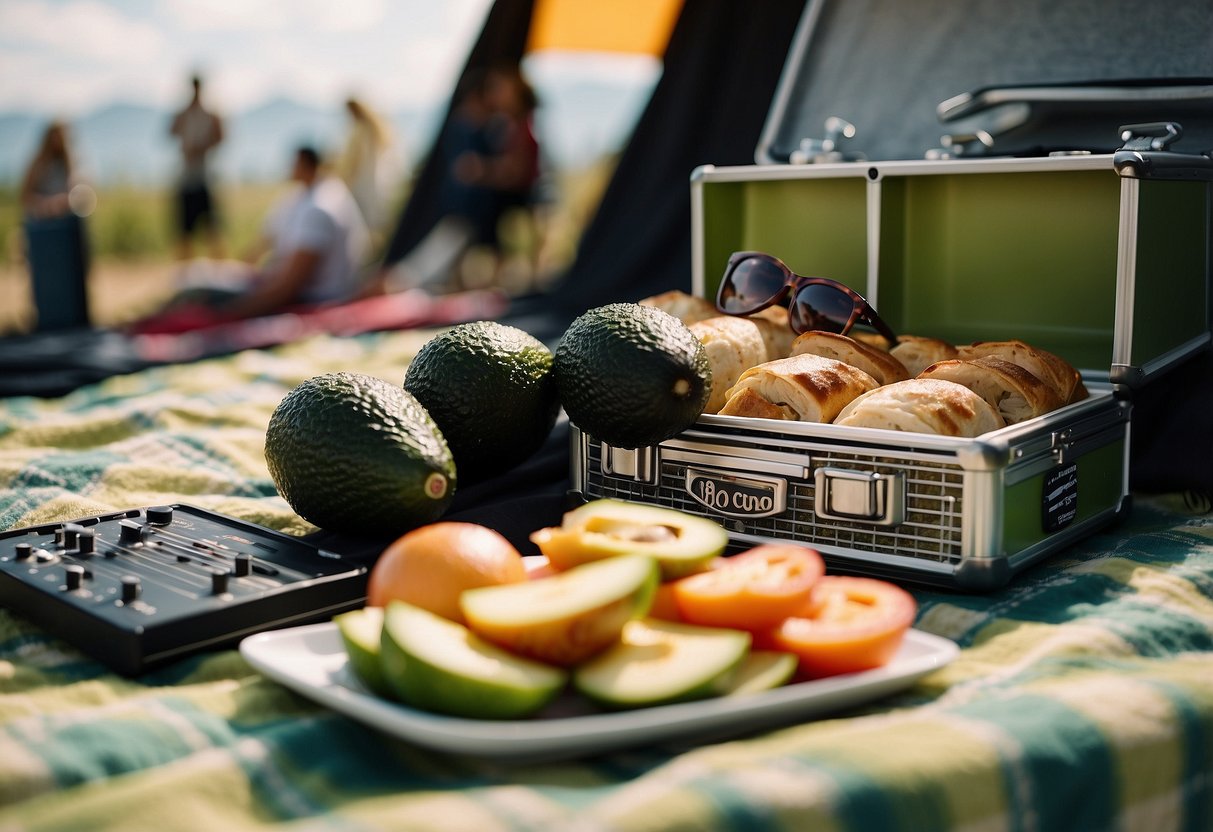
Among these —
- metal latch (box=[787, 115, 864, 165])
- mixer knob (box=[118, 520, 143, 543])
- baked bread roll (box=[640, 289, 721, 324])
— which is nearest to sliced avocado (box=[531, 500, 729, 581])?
mixer knob (box=[118, 520, 143, 543])

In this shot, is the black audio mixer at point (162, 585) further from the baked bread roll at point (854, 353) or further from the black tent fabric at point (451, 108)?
the black tent fabric at point (451, 108)

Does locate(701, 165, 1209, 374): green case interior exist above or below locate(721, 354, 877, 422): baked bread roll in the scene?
above

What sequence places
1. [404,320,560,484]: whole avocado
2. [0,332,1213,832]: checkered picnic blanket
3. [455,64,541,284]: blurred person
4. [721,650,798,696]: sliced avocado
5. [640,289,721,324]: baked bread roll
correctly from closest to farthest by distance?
1. [0,332,1213,832]: checkered picnic blanket
2. [721,650,798,696]: sliced avocado
3. [404,320,560,484]: whole avocado
4. [640,289,721,324]: baked bread roll
5. [455,64,541,284]: blurred person

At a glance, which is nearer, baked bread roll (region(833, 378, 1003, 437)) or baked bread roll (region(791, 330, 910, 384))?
baked bread roll (region(833, 378, 1003, 437))

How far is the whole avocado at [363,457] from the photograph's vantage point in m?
1.21

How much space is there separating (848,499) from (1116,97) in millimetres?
1177

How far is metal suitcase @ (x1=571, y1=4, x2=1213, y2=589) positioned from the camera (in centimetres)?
120

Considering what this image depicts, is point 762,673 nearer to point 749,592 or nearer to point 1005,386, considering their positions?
point 749,592

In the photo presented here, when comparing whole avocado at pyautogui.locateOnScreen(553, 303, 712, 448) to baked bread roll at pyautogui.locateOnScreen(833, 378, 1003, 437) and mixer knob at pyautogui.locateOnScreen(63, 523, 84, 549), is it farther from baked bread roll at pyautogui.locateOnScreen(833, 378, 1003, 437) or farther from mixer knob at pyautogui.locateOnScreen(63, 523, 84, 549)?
mixer knob at pyautogui.locateOnScreen(63, 523, 84, 549)

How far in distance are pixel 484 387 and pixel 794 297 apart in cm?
51

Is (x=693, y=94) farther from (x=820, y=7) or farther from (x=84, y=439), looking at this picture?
(x=84, y=439)

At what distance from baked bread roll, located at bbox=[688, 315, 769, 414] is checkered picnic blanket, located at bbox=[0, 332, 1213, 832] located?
1.37 feet

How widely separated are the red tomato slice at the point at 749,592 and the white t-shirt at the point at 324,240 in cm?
351

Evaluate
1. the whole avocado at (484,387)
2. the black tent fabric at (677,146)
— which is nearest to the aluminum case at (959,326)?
the whole avocado at (484,387)
